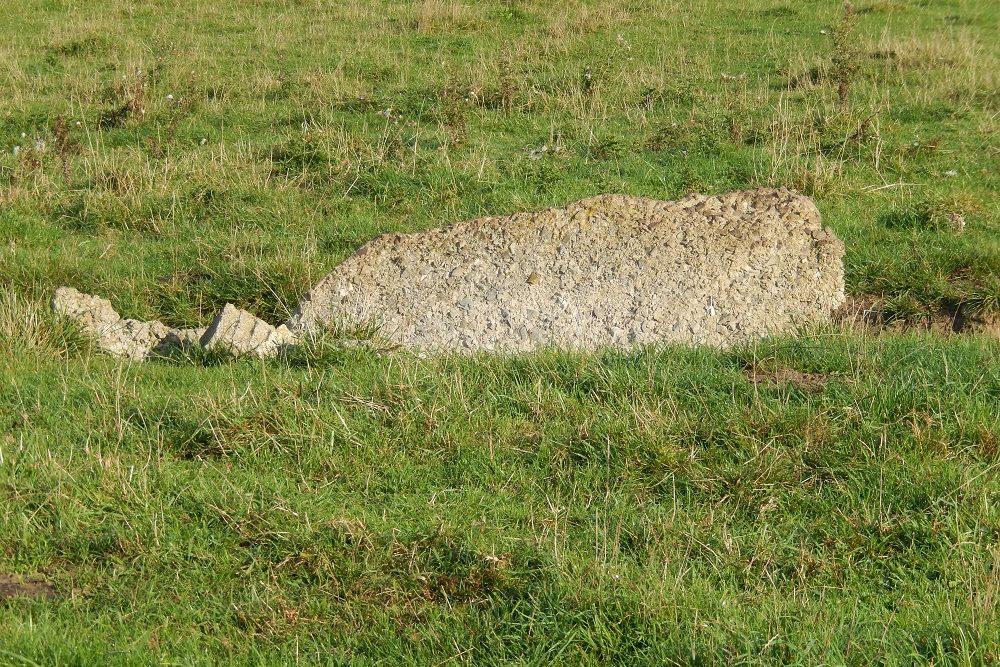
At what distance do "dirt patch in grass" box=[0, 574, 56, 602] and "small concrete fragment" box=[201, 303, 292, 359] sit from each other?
84.9 inches

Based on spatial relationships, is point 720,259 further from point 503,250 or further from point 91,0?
point 91,0

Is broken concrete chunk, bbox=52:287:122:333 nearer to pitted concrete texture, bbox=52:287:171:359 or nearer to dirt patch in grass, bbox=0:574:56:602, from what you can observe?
pitted concrete texture, bbox=52:287:171:359

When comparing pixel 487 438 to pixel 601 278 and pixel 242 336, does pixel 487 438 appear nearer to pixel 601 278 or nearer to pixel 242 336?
pixel 242 336

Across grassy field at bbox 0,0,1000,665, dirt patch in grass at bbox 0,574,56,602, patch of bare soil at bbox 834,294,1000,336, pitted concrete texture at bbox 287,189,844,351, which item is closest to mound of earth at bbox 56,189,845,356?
pitted concrete texture at bbox 287,189,844,351

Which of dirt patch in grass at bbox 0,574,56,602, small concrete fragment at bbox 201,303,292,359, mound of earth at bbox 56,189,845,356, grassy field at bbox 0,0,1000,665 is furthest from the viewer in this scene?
mound of earth at bbox 56,189,845,356

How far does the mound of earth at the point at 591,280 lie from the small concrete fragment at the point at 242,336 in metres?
0.01

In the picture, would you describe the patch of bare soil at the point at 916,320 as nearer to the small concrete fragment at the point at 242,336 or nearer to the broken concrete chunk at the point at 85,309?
the small concrete fragment at the point at 242,336

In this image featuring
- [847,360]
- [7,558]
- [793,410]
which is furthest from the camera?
[847,360]

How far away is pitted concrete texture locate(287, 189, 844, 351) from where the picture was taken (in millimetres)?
6383

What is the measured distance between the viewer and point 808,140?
31.5ft

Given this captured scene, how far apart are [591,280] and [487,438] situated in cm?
218

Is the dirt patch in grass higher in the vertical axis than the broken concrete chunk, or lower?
lower

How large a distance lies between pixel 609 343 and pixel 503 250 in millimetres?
1118

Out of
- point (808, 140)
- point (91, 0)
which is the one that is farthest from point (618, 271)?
point (91, 0)
